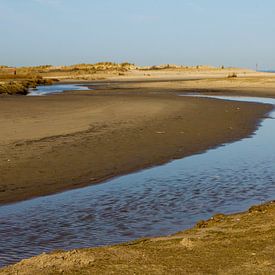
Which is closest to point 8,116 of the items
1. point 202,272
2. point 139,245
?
point 139,245

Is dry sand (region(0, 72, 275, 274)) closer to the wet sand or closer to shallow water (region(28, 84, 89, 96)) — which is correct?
the wet sand

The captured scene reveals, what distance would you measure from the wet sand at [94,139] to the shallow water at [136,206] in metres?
0.65

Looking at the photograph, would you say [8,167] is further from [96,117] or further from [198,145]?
[96,117]

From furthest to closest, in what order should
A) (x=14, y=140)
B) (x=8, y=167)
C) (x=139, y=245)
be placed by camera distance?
(x=14, y=140) → (x=8, y=167) → (x=139, y=245)

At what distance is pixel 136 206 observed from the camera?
8.66m

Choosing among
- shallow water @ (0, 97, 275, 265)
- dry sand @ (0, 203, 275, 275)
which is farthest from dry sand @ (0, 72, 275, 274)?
shallow water @ (0, 97, 275, 265)

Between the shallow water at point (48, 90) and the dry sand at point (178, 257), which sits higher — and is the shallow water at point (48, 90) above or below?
below

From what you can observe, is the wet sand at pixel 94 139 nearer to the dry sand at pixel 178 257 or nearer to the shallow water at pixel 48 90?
the dry sand at pixel 178 257

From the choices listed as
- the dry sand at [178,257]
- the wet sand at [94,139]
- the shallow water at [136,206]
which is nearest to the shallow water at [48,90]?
the wet sand at [94,139]

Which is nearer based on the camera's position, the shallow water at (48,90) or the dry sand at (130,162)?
the dry sand at (130,162)

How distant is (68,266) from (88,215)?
3072 mm

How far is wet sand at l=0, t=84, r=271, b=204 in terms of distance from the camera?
34.4ft

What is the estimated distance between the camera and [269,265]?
493cm

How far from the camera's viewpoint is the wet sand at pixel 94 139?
10477 millimetres
